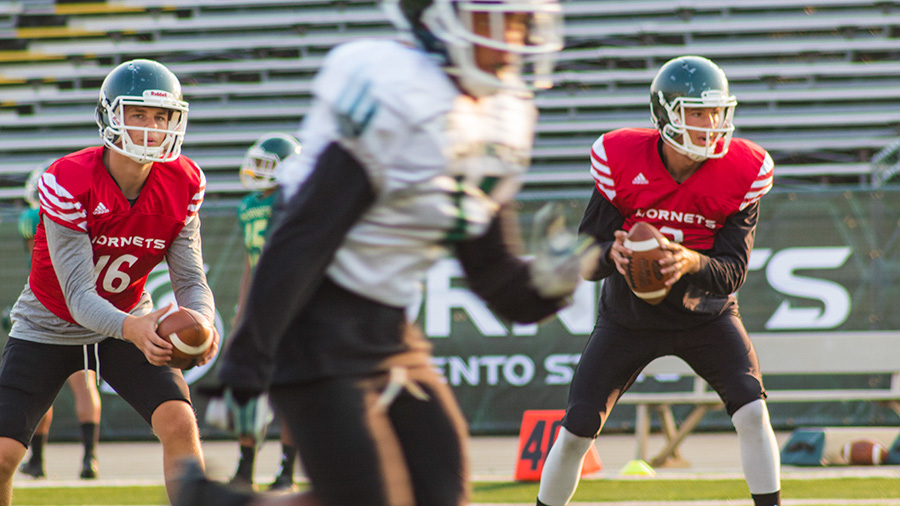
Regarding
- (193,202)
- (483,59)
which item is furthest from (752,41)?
(483,59)

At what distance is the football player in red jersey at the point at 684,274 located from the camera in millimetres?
3680

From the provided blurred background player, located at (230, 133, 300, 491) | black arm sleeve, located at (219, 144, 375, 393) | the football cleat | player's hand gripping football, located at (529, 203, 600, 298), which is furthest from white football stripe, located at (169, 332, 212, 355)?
the football cleat

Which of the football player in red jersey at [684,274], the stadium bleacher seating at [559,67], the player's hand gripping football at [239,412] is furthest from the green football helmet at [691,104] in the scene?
the stadium bleacher seating at [559,67]

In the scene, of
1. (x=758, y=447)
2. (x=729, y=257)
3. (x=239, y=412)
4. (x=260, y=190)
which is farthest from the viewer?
(x=260, y=190)

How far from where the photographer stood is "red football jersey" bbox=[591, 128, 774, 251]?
3.77 m

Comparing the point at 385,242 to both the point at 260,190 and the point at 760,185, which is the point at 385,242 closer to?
the point at 760,185

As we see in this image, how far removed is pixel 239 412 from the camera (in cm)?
191

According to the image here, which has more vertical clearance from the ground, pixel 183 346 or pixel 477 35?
pixel 477 35

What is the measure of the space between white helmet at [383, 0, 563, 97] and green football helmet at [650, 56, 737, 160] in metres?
1.72

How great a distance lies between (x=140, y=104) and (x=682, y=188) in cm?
189

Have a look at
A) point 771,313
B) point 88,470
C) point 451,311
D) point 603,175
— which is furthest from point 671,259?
point 771,313

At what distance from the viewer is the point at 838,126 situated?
11617 mm

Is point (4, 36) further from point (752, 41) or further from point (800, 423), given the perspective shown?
point (800, 423)

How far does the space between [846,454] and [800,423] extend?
1.44m
